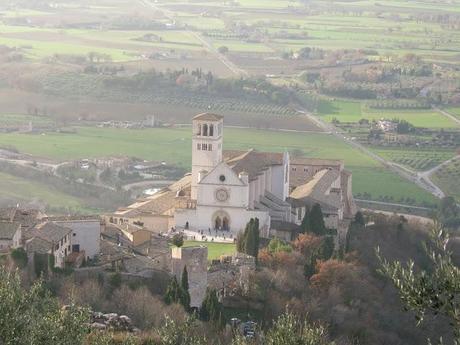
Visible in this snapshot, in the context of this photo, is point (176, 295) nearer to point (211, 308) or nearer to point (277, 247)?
point (211, 308)

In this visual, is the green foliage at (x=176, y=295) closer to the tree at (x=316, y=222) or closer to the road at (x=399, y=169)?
the tree at (x=316, y=222)

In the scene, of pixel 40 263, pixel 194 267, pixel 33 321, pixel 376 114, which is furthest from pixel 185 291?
pixel 376 114

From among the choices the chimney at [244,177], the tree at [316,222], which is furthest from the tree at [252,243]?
the tree at [316,222]

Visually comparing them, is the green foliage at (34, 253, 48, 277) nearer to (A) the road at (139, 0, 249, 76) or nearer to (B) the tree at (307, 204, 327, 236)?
(B) the tree at (307, 204, 327, 236)

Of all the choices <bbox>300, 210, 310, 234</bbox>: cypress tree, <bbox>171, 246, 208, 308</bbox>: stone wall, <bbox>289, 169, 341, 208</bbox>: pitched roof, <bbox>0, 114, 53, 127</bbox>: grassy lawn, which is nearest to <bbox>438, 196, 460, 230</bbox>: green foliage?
<bbox>289, 169, 341, 208</bbox>: pitched roof

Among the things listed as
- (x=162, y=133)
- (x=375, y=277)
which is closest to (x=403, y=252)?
(x=375, y=277)
